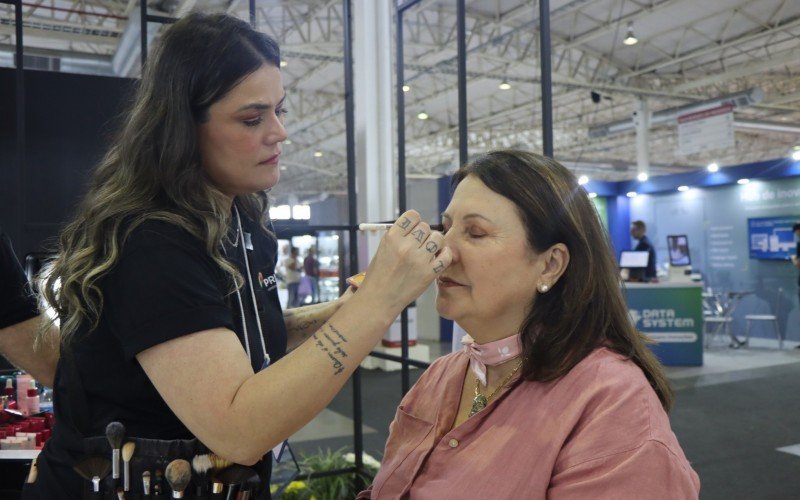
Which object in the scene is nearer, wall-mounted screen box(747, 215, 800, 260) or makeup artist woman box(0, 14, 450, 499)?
makeup artist woman box(0, 14, 450, 499)

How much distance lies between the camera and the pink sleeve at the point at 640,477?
1000 millimetres

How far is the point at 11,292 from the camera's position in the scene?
1.55m

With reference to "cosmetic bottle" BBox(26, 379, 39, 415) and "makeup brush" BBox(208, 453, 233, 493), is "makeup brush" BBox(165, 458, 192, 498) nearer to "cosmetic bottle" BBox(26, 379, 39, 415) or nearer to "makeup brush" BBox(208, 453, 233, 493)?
"makeup brush" BBox(208, 453, 233, 493)

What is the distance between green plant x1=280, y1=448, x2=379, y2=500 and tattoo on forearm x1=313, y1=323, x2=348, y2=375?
7.92 ft

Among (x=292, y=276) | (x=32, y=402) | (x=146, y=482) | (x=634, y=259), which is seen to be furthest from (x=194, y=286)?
(x=292, y=276)

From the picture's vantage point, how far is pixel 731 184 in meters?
10.2

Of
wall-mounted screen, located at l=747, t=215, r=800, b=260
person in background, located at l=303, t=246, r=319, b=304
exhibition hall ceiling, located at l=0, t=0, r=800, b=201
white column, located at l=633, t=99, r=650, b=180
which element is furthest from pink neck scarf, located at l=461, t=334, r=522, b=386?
white column, located at l=633, t=99, r=650, b=180

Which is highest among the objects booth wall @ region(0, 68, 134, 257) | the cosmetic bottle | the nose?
booth wall @ region(0, 68, 134, 257)

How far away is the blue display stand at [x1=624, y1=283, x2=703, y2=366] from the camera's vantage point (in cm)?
802

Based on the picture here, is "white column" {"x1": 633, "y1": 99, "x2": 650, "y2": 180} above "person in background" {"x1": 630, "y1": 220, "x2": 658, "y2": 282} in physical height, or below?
above

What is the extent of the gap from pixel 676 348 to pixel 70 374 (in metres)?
7.95

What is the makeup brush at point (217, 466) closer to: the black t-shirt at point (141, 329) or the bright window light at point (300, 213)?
the black t-shirt at point (141, 329)

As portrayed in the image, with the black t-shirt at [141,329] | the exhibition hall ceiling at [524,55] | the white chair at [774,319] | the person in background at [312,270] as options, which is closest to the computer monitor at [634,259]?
the white chair at [774,319]

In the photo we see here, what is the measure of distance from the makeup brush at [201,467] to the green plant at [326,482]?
2.24 metres
